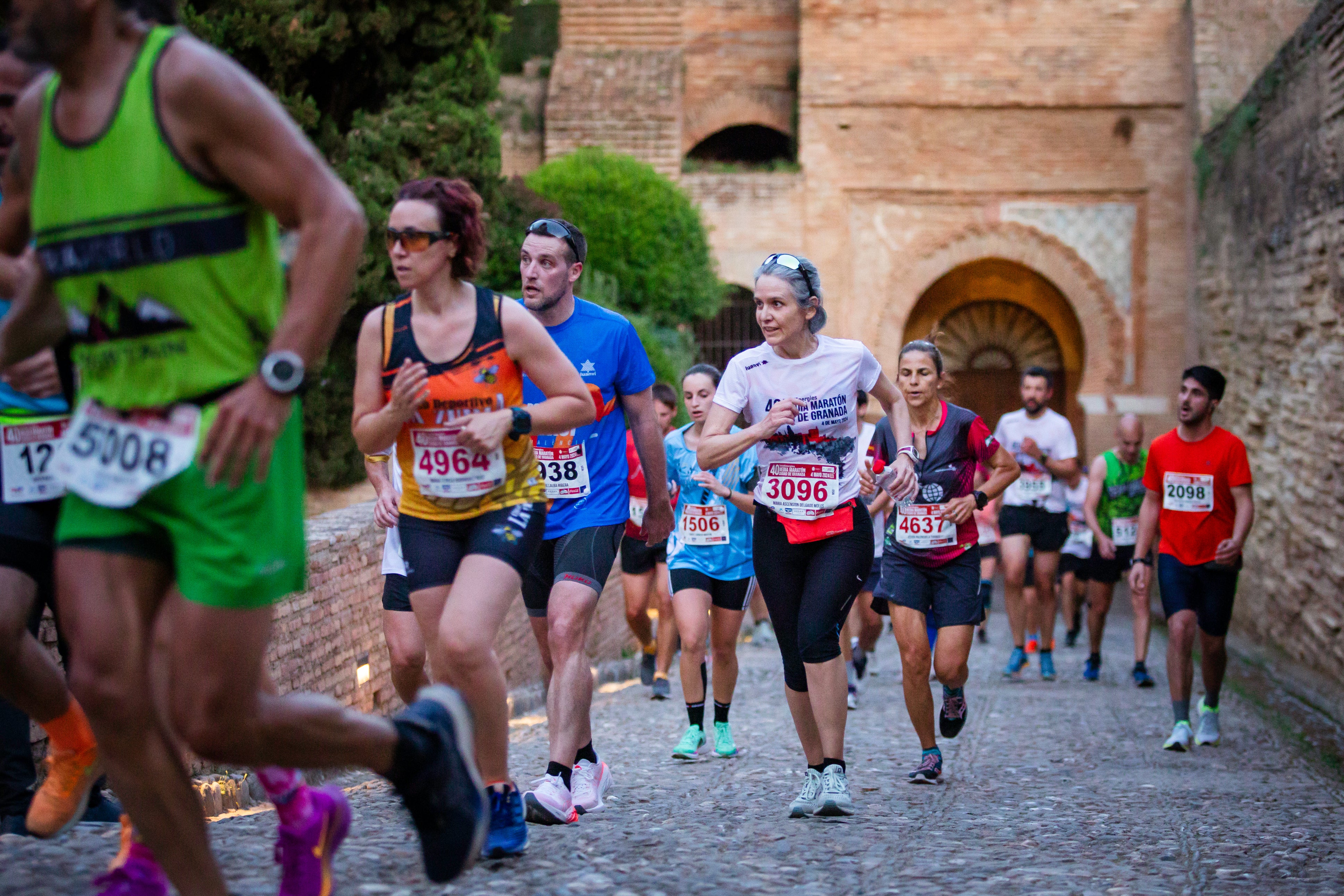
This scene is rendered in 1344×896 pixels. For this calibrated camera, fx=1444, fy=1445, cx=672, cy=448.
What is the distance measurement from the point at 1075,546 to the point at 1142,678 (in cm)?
175

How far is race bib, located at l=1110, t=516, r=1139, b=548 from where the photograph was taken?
1248cm

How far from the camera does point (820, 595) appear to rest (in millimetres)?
5824

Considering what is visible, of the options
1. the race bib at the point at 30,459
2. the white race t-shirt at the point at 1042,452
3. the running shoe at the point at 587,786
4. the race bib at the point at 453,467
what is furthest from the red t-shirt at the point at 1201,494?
the race bib at the point at 30,459

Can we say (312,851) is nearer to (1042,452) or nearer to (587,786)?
(587,786)

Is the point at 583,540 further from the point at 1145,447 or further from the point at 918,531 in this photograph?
the point at 1145,447

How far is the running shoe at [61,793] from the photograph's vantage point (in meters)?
4.20

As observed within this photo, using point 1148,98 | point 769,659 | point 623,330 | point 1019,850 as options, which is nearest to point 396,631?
point 623,330

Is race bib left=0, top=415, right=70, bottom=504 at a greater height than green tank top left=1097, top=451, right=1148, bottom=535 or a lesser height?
greater

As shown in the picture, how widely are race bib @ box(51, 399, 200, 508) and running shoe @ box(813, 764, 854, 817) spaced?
3486 millimetres

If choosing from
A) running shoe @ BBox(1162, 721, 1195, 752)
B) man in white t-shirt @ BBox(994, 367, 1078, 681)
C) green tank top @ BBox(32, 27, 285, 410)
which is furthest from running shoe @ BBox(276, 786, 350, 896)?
man in white t-shirt @ BBox(994, 367, 1078, 681)

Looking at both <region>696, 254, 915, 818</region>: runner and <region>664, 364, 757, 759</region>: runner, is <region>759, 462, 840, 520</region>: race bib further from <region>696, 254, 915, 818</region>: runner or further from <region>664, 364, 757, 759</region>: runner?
<region>664, 364, 757, 759</region>: runner

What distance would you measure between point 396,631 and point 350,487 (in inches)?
448

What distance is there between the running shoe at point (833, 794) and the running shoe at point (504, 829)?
5.38ft

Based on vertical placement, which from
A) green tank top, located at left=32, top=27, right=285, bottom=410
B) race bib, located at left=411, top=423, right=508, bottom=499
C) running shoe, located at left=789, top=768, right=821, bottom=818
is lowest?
running shoe, located at left=789, top=768, right=821, bottom=818
